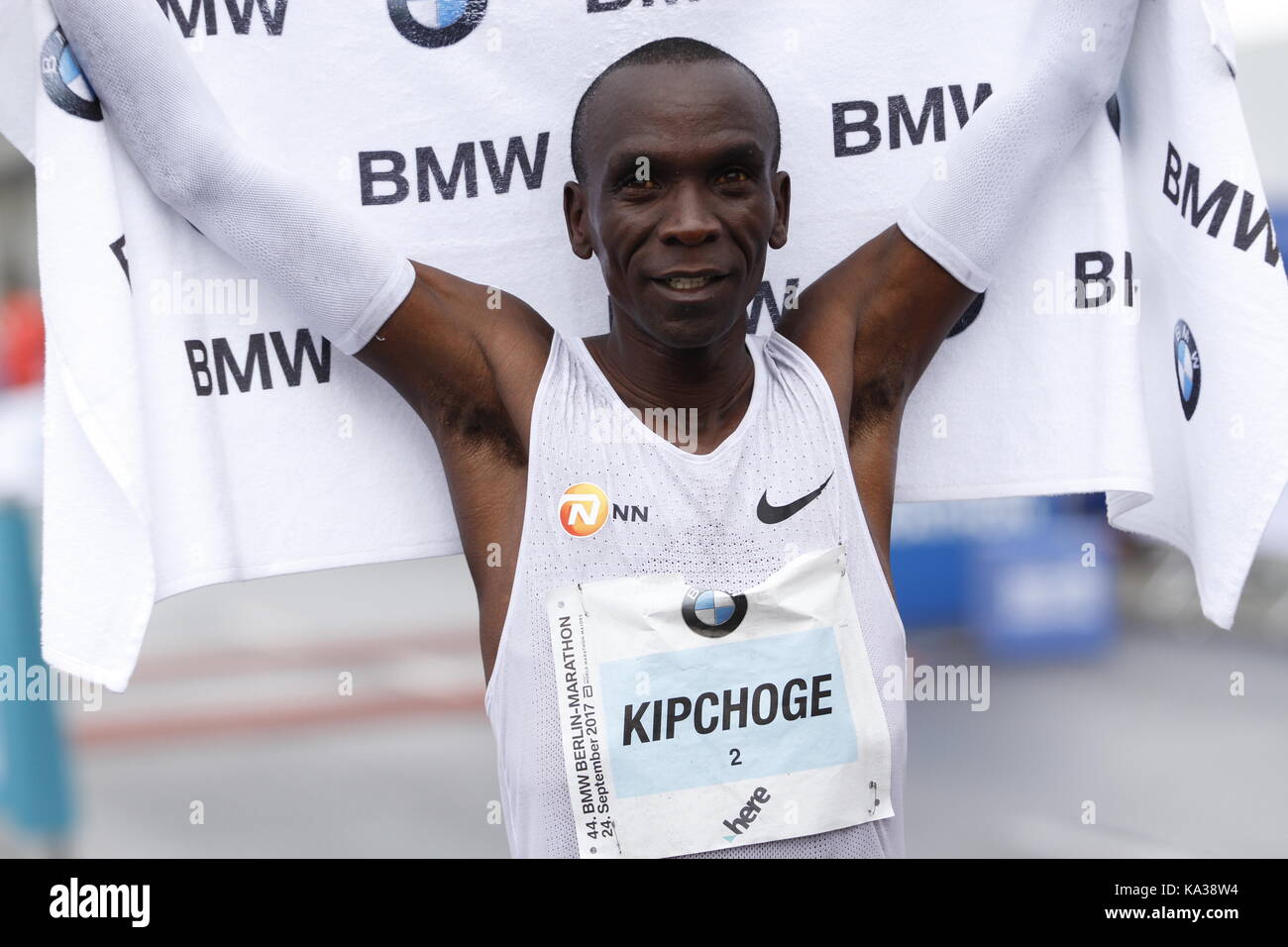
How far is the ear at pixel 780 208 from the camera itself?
267 centimetres

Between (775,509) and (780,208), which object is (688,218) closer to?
(780,208)

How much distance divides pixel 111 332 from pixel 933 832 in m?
4.69

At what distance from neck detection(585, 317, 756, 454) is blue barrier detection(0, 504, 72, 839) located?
425 cm

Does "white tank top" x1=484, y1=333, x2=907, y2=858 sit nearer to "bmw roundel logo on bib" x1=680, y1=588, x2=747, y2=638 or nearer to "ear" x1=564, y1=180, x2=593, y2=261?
"bmw roundel logo on bib" x1=680, y1=588, x2=747, y2=638

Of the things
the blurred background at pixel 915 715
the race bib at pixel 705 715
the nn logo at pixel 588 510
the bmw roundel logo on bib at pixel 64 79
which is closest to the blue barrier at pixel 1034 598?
the blurred background at pixel 915 715

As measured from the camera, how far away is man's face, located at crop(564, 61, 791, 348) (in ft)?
8.11

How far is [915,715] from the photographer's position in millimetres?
8461

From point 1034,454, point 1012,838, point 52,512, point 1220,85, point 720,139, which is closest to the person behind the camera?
point 720,139

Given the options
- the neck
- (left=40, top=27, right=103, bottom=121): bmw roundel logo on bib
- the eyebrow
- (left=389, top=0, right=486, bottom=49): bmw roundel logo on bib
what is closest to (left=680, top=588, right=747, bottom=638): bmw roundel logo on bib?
the neck

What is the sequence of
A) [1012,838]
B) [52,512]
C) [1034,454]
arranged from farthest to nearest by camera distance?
[1012,838] → [1034,454] → [52,512]

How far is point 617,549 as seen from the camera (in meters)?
2.52

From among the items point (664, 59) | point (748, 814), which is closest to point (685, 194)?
point (664, 59)
